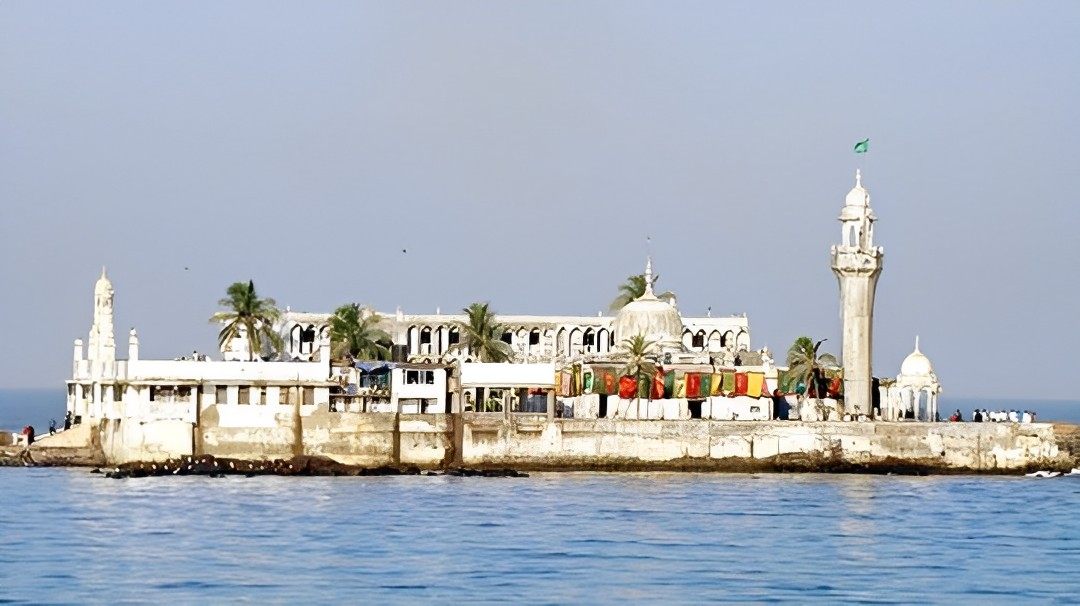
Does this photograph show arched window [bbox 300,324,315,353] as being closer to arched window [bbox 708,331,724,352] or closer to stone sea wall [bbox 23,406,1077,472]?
arched window [bbox 708,331,724,352]

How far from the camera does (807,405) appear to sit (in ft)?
337

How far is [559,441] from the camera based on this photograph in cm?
9719

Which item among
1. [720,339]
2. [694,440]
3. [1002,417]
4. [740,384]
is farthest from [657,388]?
[720,339]

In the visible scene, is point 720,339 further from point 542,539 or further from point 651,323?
point 542,539

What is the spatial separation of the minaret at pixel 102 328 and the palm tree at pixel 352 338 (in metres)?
14.9

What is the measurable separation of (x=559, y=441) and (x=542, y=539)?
25627 millimetres

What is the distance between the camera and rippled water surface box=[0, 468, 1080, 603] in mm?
60625

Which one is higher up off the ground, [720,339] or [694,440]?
[720,339]

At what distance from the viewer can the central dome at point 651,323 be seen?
378ft

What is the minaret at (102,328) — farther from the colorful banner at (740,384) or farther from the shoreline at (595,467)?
the colorful banner at (740,384)

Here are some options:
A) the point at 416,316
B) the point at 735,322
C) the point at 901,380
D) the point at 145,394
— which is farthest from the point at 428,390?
the point at 735,322

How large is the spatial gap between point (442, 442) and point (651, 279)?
96.5ft

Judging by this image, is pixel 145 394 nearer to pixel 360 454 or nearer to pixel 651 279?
pixel 360 454

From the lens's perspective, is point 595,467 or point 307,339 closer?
point 595,467
